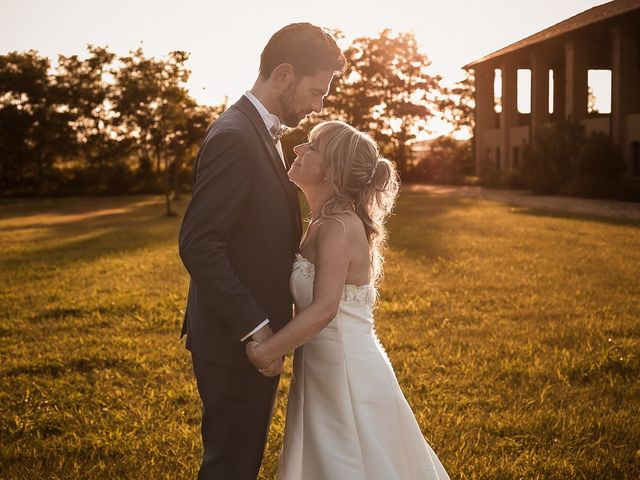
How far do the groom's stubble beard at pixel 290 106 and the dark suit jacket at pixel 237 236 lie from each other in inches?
5.7

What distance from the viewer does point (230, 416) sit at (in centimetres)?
319

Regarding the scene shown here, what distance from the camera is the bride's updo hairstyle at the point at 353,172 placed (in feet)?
10.5

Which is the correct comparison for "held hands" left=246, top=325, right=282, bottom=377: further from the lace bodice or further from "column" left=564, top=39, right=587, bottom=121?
"column" left=564, top=39, right=587, bottom=121

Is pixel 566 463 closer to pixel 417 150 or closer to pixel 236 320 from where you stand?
pixel 236 320

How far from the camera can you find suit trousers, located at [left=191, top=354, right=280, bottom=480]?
3.18 metres

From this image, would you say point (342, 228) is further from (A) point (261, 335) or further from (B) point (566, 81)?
(B) point (566, 81)

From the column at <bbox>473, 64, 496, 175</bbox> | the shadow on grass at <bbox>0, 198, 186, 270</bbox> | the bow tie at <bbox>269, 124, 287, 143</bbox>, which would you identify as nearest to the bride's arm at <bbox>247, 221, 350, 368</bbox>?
the bow tie at <bbox>269, 124, 287, 143</bbox>

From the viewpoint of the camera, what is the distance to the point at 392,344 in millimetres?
8305

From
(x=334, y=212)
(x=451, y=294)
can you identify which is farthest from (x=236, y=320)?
(x=451, y=294)

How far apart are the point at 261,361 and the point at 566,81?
40.7 metres

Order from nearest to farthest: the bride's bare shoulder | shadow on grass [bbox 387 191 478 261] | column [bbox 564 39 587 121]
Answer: the bride's bare shoulder < shadow on grass [bbox 387 191 478 261] < column [bbox 564 39 587 121]

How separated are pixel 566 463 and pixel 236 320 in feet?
9.74

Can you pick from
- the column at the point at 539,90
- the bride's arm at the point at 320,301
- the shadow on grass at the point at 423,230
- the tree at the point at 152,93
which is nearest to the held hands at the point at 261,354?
the bride's arm at the point at 320,301

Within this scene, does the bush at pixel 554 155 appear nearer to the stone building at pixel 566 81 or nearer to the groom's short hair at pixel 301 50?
the stone building at pixel 566 81
